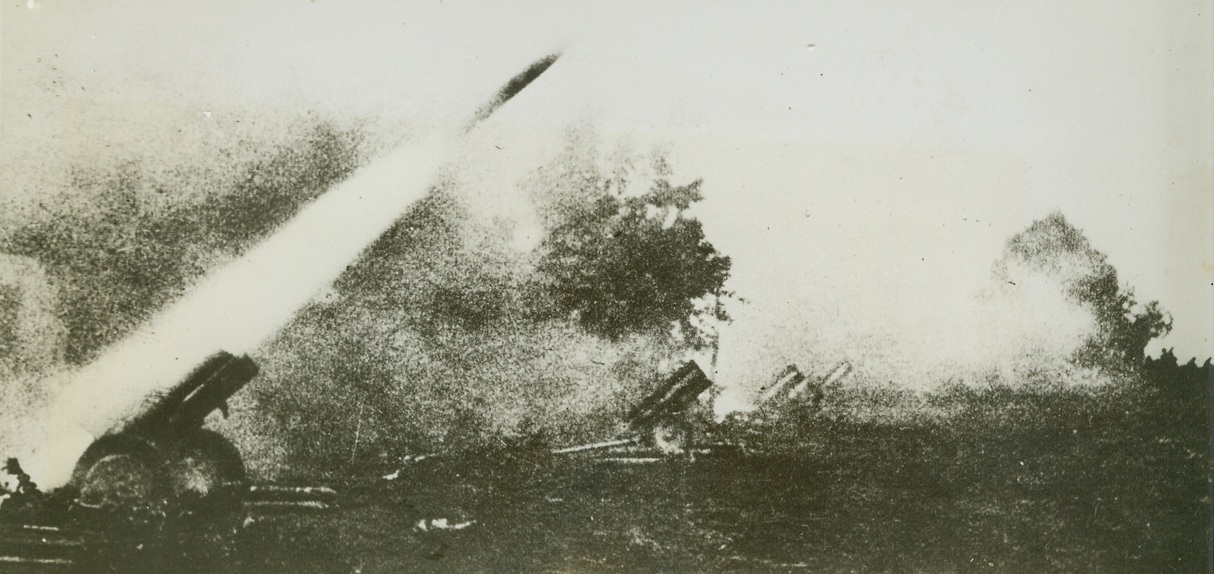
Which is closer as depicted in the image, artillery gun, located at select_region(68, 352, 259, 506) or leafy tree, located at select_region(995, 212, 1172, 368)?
artillery gun, located at select_region(68, 352, 259, 506)

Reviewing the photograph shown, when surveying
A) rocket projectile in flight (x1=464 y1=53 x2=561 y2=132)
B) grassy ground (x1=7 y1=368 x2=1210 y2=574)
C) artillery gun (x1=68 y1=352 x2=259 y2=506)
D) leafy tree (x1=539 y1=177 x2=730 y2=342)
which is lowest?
grassy ground (x1=7 y1=368 x2=1210 y2=574)

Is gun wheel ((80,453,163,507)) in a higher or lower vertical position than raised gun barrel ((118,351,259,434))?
lower

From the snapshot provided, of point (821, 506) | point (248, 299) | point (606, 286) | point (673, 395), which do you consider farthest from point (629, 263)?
point (248, 299)

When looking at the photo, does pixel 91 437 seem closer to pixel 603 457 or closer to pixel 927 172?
pixel 603 457

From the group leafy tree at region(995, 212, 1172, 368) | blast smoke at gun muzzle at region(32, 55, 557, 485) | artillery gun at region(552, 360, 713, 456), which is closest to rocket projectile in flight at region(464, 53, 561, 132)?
blast smoke at gun muzzle at region(32, 55, 557, 485)

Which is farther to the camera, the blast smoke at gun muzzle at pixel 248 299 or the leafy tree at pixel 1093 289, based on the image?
the leafy tree at pixel 1093 289

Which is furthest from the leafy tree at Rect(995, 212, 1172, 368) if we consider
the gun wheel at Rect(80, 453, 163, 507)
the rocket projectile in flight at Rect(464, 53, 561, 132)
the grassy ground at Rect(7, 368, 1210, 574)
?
the gun wheel at Rect(80, 453, 163, 507)

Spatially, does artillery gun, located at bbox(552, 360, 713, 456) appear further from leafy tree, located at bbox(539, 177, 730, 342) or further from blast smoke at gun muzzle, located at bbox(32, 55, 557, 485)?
blast smoke at gun muzzle, located at bbox(32, 55, 557, 485)

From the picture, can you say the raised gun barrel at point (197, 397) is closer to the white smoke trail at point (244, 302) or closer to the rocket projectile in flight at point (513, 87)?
the white smoke trail at point (244, 302)

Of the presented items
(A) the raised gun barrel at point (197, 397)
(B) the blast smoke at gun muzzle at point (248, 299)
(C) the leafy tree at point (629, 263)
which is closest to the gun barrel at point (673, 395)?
(C) the leafy tree at point (629, 263)

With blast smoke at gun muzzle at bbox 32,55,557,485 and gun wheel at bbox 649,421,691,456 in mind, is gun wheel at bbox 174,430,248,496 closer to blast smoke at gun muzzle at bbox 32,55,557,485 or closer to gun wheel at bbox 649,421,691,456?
blast smoke at gun muzzle at bbox 32,55,557,485
